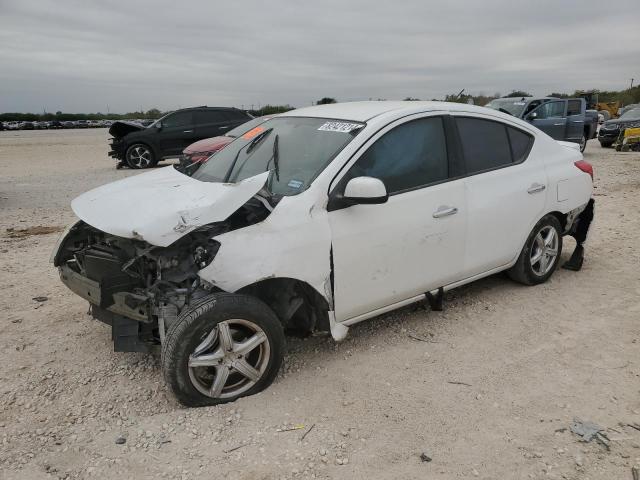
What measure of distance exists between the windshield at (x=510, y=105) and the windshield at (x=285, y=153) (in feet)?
40.0

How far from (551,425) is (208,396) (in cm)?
193

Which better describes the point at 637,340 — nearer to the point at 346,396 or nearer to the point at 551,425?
the point at 551,425

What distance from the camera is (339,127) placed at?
146 inches

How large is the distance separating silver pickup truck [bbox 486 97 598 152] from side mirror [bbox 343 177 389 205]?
12.9 meters

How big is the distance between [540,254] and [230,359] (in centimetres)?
311

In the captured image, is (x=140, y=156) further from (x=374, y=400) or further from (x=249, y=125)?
(x=374, y=400)

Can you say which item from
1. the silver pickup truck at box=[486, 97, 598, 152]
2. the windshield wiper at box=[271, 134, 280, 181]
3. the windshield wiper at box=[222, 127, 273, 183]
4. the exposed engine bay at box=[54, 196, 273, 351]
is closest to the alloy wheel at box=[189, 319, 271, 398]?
the exposed engine bay at box=[54, 196, 273, 351]

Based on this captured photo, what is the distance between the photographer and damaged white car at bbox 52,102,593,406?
A: 3027mm

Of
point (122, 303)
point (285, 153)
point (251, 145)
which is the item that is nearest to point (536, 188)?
point (285, 153)

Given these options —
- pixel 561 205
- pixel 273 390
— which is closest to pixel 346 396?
pixel 273 390

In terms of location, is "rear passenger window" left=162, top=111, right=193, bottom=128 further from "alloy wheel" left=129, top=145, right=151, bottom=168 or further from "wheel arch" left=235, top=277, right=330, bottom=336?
"wheel arch" left=235, top=277, right=330, bottom=336

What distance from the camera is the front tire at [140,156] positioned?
50.1ft

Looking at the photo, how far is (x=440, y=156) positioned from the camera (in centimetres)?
392

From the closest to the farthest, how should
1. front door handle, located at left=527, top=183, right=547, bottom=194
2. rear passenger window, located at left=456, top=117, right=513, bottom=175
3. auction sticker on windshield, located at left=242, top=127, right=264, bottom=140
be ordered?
rear passenger window, located at left=456, top=117, right=513, bottom=175 < auction sticker on windshield, located at left=242, top=127, right=264, bottom=140 < front door handle, located at left=527, top=183, right=547, bottom=194
